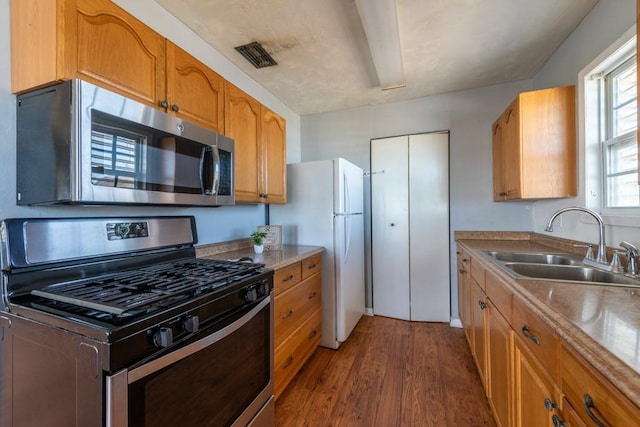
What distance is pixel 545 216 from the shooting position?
7.68 ft

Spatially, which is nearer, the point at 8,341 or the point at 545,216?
the point at 8,341

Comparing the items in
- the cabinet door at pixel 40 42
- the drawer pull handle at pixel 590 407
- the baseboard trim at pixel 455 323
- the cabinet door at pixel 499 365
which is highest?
the cabinet door at pixel 40 42

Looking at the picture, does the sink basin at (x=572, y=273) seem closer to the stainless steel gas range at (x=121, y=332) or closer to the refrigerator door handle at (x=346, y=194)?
the refrigerator door handle at (x=346, y=194)

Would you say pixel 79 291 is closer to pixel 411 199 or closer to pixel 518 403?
pixel 518 403

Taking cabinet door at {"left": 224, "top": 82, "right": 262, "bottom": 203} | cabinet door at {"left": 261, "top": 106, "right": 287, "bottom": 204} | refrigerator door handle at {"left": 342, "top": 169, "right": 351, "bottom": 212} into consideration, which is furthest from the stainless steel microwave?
refrigerator door handle at {"left": 342, "top": 169, "right": 351, "bottom": 212}

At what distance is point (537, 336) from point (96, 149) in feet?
5.60

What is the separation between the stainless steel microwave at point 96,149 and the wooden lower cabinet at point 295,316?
816mm

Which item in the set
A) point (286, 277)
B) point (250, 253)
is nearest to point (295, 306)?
point (286, 277)

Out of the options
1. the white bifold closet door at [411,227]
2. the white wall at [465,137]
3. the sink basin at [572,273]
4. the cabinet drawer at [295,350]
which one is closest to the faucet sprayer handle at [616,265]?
the sink basin at [572,273]

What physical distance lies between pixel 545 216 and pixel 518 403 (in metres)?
1.86

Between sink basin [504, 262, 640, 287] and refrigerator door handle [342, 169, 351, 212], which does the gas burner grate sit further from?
sink basin [504, 262, 640, 287]

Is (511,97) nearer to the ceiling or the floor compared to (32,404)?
nearer to the ceiling

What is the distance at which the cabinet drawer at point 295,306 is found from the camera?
5.49 ft

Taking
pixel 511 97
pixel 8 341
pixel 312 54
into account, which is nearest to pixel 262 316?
pixel 8 341
